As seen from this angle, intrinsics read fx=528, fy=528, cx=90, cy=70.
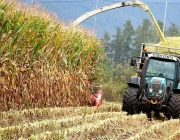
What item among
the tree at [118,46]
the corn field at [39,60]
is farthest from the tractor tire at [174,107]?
the tree at [118,46]

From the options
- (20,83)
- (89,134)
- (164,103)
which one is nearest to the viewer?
(89,134)

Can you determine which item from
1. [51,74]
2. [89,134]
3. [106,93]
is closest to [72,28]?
[51,74]

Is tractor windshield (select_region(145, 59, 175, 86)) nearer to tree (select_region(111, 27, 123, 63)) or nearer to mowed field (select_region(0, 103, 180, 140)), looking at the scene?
mowed field (select_region(0, 103, 180, 140))

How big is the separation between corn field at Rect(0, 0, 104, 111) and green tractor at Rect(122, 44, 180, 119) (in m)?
1.67

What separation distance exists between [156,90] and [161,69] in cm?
80

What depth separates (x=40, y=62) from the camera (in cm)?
1175

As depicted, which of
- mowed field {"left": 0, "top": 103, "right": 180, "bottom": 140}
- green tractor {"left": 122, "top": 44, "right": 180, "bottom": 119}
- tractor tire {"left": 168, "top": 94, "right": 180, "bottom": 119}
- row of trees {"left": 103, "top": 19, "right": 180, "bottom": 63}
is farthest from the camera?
row of trees {"left": 103, "top": 19, "right": 180, "bottom": 63}

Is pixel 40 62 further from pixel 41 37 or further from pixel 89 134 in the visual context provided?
pixel 89 134

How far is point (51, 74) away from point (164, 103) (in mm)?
2933

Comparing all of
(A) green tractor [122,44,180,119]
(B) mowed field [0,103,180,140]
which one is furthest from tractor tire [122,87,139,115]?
(B) mowed field [0,103,180,140]

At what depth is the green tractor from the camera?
1299 cm

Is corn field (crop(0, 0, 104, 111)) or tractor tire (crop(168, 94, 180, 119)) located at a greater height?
corn field (crop(0, 0, 104, 111))

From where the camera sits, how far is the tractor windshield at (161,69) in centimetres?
1358

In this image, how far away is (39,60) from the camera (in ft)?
38.5
